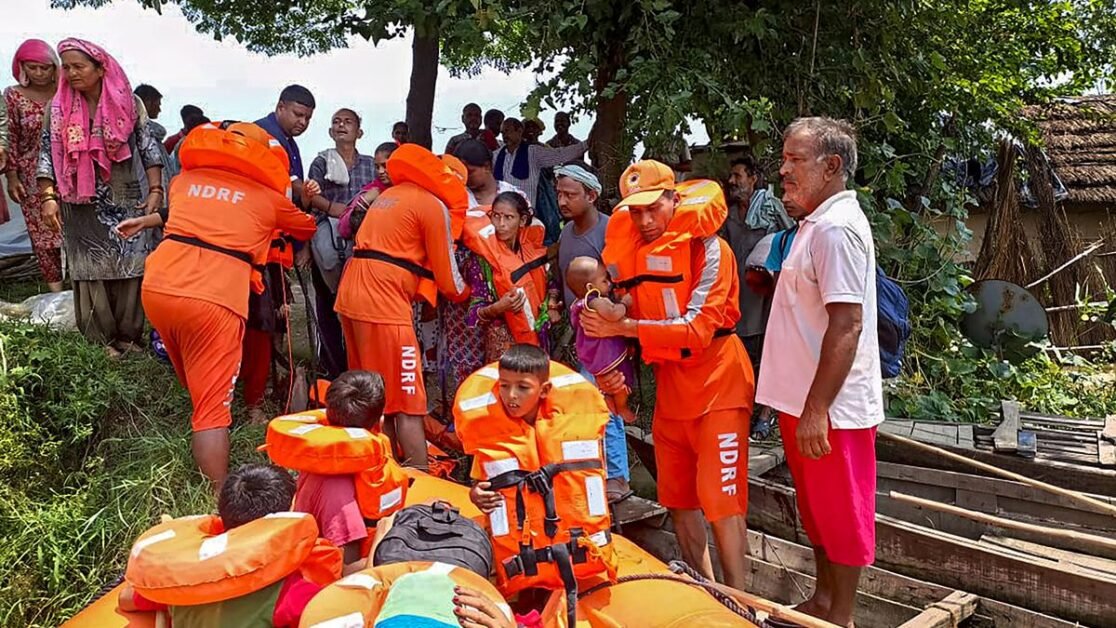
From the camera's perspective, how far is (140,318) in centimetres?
538

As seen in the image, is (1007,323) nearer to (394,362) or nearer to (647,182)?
(647,182)

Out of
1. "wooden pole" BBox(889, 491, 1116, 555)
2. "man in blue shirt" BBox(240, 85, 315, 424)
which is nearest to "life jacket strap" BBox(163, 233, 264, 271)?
"man in blue shirt" BBox(240, 85, 315, 424)

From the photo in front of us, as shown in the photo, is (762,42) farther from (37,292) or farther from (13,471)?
(37,292)

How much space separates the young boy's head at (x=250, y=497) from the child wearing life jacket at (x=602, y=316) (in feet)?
4.95

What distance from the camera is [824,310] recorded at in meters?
2.86

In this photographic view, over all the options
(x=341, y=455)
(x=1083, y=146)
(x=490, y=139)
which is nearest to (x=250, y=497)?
(x=341, y=455)

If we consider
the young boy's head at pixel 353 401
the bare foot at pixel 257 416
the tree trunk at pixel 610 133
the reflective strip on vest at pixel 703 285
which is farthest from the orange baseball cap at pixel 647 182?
the bare foot at pixel 257 416

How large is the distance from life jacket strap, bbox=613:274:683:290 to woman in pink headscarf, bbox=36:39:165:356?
291cm

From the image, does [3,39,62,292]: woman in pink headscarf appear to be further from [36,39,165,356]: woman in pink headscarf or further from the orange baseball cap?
the orange baseball cap

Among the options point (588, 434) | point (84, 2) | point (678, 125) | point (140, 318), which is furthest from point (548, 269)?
point (84, 2)

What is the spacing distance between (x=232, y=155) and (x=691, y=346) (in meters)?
2.36

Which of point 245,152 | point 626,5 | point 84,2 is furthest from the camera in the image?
point 84,2

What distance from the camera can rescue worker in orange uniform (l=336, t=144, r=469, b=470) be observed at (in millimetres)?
4238

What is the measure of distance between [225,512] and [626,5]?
14.6ft
